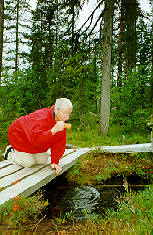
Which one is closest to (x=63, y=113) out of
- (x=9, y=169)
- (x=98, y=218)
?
(x=9, y=169)

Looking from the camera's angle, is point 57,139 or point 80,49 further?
point 80,49

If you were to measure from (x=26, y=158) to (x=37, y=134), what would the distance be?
1005 mm

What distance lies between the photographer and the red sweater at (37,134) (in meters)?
3.74

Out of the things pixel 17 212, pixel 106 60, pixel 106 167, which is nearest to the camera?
pixel 17 212

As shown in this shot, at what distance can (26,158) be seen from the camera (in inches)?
176

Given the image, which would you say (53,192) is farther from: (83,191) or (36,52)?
(36,52)

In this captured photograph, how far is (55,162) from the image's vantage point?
4.63 metres

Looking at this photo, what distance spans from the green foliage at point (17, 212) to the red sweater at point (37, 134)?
997mm

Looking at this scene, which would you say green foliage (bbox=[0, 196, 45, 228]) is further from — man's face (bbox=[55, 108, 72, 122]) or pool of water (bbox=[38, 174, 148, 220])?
man's face (bbox=[55, 108, 72, 122])

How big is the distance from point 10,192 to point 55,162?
139 centimetres

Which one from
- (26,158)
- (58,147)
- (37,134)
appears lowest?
(26,158)

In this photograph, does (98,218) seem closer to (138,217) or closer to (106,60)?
(138,217)

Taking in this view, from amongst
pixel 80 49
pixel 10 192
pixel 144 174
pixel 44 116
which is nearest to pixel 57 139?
pixel 44 116

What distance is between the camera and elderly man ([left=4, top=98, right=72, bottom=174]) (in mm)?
3730
